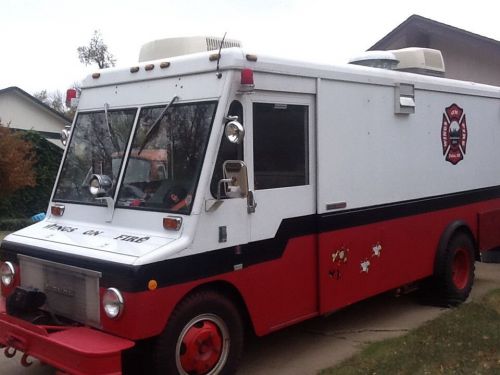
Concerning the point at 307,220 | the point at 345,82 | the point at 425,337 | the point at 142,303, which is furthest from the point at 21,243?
the point at 425,337

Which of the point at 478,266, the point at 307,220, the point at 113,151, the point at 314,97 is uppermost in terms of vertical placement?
the point at 314,97

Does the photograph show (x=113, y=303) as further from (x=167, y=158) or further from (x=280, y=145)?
(x=280, y=145)

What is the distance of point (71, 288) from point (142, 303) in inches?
29.9

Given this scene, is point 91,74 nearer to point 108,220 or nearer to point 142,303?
point 108,220

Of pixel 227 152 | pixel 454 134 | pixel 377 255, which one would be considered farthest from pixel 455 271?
pixel 227 152

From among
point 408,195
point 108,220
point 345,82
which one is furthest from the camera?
point 408,195

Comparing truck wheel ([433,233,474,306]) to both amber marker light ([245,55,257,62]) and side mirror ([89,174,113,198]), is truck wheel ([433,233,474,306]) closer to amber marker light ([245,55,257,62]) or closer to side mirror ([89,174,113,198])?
amber marker light ([245,55,257,62])

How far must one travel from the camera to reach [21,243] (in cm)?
480

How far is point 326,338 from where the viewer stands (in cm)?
591

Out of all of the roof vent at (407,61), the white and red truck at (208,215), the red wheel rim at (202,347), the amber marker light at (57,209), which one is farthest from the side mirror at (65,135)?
the roof vent at (407,61)

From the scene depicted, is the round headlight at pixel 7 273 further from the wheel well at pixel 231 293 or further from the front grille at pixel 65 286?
the wheel well at pixel 231 293

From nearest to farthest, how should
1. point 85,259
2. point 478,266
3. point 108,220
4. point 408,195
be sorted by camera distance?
point 85,259 < point 108,220 < point 408,195 < point 478,266

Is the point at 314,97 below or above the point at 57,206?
above

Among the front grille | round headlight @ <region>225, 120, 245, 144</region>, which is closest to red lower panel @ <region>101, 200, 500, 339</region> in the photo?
the front grille
